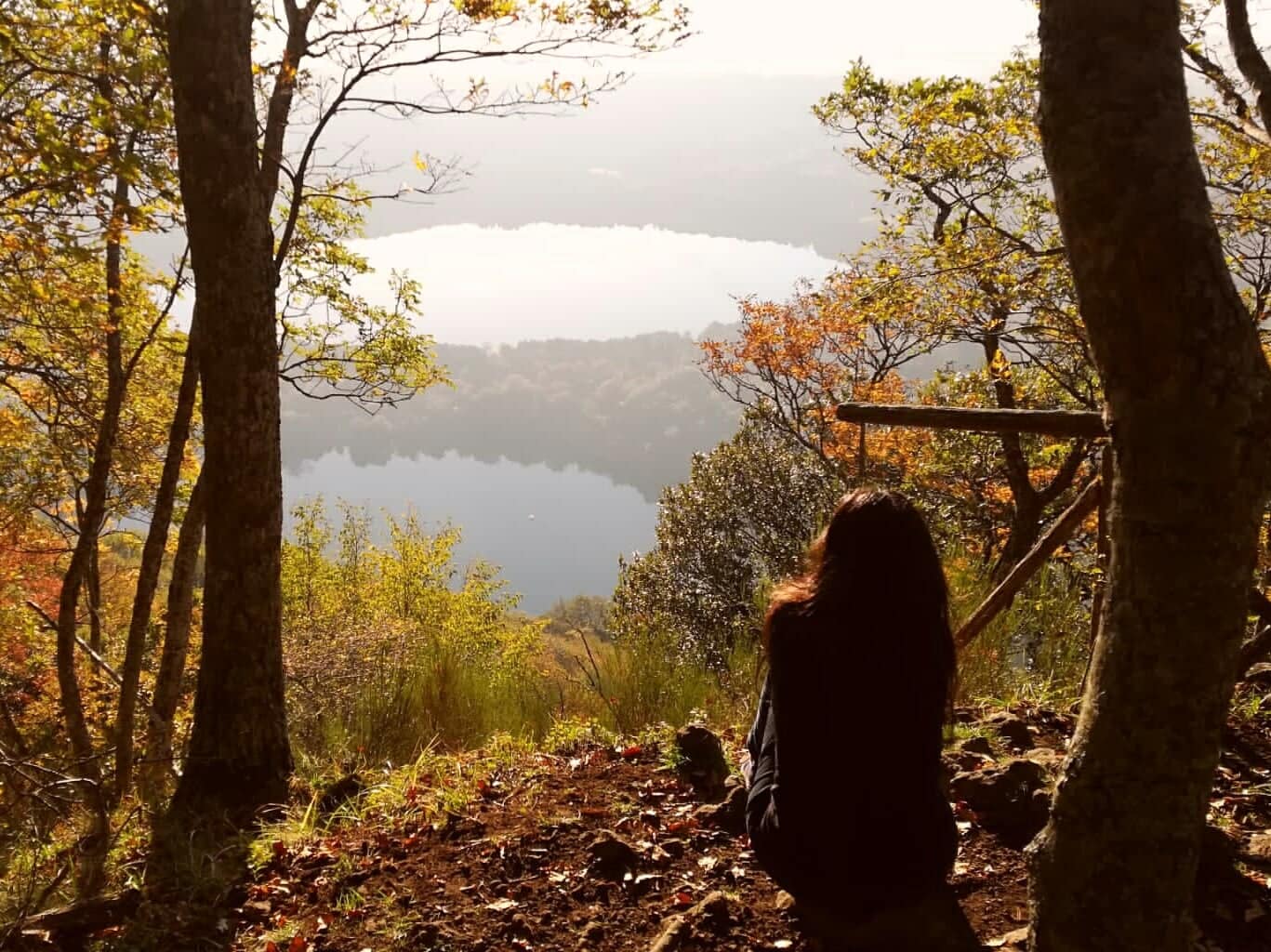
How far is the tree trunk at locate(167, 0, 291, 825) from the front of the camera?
3592mm

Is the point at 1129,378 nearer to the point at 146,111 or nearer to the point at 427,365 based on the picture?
the point at 146,111

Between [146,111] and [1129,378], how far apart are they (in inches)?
203

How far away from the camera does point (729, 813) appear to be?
3084mm

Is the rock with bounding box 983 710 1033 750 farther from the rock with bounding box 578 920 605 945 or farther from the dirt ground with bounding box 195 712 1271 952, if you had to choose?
the rock with bounding box 578 920 605 945

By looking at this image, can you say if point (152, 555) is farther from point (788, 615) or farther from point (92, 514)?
point (788, 615)

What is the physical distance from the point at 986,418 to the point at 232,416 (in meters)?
3.22

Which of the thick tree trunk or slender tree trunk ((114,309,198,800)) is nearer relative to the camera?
the thick tree trunk

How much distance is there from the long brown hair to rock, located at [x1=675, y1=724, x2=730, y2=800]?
152cm

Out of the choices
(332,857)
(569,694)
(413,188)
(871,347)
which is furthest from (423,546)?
(332,857)

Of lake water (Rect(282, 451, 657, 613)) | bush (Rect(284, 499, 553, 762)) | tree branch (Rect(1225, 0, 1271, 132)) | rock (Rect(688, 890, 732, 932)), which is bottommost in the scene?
lake water (Rect(282, 451, 657, 613))

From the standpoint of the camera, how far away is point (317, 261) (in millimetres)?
9883

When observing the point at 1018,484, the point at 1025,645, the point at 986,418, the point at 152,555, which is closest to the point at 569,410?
the point at 1018,484

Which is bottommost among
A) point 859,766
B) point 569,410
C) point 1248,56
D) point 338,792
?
point 338,792

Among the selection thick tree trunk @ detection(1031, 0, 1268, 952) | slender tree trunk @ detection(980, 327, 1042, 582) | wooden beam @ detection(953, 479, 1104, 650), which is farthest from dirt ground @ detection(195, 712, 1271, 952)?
slender tree trunk @ detection(980, 327, 1042, 582)
